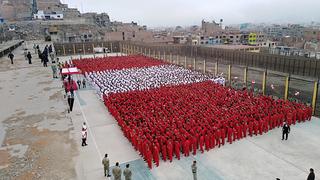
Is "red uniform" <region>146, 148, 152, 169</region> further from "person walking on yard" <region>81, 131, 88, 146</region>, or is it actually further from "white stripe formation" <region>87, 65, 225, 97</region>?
"white stripe formation" <region>87, 65, 225, 97</region>

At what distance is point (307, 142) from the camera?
41.5ft

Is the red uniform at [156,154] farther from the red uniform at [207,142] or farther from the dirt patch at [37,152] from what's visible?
the dirt patch at [37,152]

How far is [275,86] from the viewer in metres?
28.2

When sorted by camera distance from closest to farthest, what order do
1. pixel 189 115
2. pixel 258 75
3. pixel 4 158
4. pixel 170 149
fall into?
pixel 4 158
pixel 170 149
pixel 189 115
pixel 258 75

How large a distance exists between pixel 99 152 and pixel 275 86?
2185cm

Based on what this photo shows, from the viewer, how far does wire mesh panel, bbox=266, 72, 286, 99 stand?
80.5ft

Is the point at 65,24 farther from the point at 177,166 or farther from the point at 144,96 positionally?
the point at 177,166

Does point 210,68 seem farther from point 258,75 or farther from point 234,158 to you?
point 234,158

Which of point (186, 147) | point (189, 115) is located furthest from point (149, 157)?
point (189, 115)

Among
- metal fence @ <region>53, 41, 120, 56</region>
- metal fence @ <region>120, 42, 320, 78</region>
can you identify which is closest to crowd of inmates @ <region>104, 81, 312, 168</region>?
metal fence @ <region>120, 42, 320, 78</region>

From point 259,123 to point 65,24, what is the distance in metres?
83.1

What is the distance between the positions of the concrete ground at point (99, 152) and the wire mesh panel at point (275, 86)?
30.6ft

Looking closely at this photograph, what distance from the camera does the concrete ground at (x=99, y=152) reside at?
9838 millimetres

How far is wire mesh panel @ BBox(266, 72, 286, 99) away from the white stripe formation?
580 centimetres
